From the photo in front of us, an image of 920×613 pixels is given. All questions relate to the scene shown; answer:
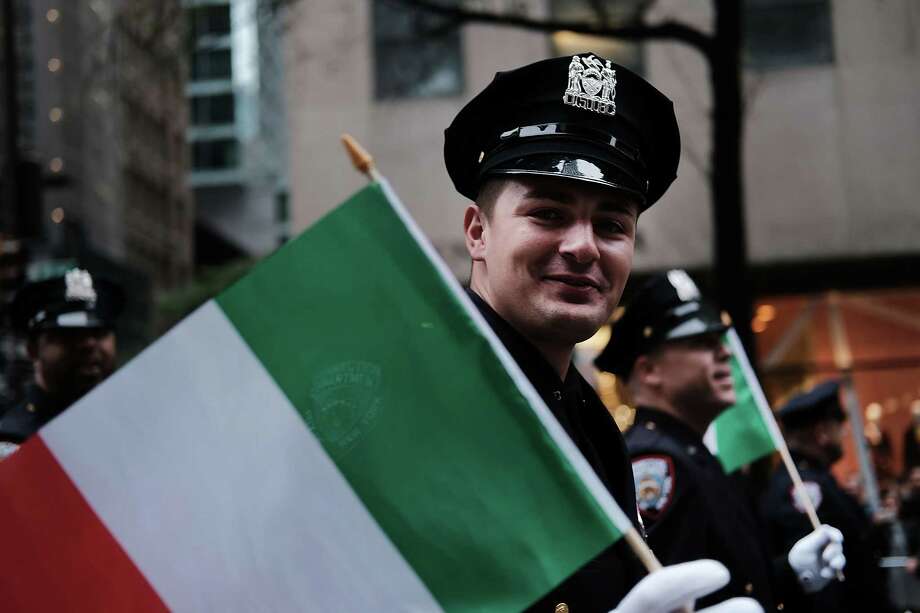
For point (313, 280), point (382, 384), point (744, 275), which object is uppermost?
point (313, 280)

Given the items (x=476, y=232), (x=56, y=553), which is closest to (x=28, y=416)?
(x=56, y=553)

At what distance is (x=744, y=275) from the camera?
340 inches

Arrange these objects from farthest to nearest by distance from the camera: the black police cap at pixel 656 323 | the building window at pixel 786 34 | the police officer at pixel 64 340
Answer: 1. the building window at pixel 786 34
2. the police officer at pixel 64 340
3. the black police cap at pixel 656 323

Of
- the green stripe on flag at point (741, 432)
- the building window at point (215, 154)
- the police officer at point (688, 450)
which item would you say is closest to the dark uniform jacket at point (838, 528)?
the green stripe on flag at point (741, 432)

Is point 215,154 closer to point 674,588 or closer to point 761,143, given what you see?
point 761,143

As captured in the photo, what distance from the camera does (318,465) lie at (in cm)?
226

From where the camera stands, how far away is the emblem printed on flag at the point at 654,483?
13.6 feet

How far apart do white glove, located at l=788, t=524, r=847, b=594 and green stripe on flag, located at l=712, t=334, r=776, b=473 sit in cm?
115

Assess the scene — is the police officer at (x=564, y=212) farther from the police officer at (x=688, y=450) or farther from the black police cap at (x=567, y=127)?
the police officer at (x=688, y=450)

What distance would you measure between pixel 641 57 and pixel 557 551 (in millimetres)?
13104

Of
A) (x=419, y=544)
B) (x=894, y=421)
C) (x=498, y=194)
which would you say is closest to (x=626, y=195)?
(x=498, y=194)

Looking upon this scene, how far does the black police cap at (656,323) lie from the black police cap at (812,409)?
9.32 feet

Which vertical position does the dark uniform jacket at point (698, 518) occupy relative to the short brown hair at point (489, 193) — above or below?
below

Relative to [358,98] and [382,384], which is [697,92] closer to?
[358,98]
